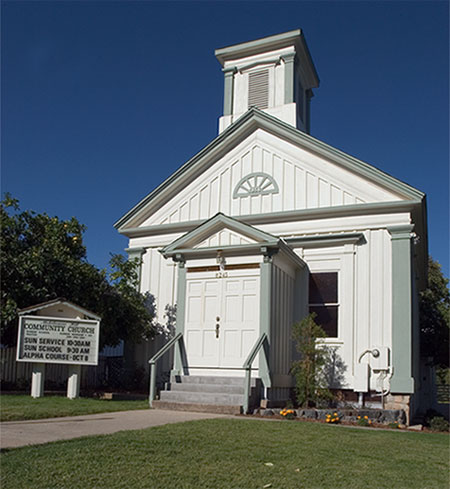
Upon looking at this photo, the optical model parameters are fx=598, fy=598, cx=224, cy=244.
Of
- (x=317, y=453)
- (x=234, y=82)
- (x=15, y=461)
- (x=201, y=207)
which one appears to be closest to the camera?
(x=15, y=461)

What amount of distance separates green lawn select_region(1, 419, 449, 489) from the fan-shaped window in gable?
9.14 m

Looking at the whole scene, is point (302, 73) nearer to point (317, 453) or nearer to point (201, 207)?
point (201, 207)

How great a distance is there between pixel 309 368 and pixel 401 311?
9.11 feet

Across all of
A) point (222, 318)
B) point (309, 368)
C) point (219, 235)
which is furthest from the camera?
point (219, 235)

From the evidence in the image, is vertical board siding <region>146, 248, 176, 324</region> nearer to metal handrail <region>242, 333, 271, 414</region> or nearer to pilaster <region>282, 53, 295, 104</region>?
Result: metal handrail <region>242, 333, 271, 414</region>

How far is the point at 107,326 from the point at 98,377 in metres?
2.83

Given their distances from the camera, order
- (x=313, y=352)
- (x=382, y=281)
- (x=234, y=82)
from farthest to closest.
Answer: (x=234, y=82)
(x=382, y=281)
(x=313, y=352)

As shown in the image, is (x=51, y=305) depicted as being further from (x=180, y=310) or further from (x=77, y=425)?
(x=77, y=425)

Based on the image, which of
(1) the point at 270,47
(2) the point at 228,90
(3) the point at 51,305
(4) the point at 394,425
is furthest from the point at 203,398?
(1) the point at 270,47

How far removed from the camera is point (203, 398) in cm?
1299

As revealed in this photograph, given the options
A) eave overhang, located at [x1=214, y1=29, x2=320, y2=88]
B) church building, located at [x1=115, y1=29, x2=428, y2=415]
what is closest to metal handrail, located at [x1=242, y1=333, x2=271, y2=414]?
church building, located at [x1=115, y1=29, x2=428, y2=415]

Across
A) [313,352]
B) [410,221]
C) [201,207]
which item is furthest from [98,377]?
[410,221]

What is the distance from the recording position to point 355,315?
49.2ft

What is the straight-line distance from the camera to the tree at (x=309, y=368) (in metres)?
13.5
